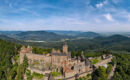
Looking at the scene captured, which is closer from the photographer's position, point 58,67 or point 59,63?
point 58,67

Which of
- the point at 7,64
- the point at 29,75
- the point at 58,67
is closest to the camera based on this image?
the point at 29,75

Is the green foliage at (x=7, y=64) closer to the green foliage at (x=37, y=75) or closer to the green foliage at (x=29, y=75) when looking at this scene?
the green foliage at (x=29, y=75)

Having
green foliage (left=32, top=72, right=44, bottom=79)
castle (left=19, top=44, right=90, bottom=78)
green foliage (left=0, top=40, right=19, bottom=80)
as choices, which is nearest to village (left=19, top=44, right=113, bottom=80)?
castle (left=19, top=44, right=90, bottom=78)

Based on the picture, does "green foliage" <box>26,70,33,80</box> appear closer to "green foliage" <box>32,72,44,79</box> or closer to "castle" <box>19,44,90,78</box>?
"green foliage" <box>32,72,44,79</box>

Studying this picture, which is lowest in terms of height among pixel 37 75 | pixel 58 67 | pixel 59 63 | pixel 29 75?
pixel 29 75

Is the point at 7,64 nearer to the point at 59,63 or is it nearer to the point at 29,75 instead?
the point at 29,75

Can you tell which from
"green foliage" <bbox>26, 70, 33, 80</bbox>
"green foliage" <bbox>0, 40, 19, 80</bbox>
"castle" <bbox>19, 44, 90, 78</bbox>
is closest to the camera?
"green foliage" <bbox>26, 70, 33, 80</bbox>

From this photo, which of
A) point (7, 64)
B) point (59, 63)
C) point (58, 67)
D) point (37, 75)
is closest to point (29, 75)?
point (37, 75)

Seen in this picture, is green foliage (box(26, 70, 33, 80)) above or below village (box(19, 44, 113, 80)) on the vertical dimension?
below

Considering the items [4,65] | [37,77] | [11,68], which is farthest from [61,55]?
[4,65]

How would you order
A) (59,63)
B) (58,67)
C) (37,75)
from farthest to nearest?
(59,63) → (58,67) → (37,75)

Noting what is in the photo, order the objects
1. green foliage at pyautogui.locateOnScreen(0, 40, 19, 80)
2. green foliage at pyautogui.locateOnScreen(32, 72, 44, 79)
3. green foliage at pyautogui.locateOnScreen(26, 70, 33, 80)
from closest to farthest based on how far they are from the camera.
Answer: green foliage at pyautogui.locateOnScreen(32, 72, 44, 79) → green foliage at pyautogui.locateOnScreen(26, 70, 33, 80) → green foliage at pyautogui.locateOnScreen(0, 40, 19, 80)

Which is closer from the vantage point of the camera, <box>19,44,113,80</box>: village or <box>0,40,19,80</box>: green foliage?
<box>19,44,113,80</box>: village
